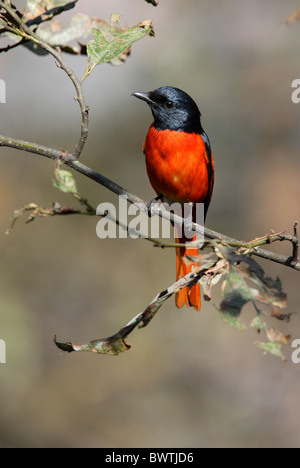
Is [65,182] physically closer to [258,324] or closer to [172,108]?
[258,324]

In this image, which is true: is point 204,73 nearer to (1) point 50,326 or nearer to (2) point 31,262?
(2) point 31,262

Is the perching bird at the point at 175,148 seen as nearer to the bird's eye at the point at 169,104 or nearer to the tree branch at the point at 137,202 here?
the bird's eye at the point at 169,104

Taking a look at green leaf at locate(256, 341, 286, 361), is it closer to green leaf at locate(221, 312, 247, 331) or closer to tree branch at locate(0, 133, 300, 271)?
green leaf at locate(221, 312, 247, 331)

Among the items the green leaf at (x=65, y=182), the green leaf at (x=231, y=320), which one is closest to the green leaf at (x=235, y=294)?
the green leaf at (x=231, y=320)

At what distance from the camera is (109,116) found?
7.74 m

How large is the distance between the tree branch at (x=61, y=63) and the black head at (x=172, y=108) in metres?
1.41

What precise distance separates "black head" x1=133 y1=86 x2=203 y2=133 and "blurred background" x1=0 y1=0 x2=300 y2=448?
111 inches

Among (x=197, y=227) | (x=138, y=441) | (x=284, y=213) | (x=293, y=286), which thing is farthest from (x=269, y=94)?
(x=197, y=227)

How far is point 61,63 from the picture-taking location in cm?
A: 205

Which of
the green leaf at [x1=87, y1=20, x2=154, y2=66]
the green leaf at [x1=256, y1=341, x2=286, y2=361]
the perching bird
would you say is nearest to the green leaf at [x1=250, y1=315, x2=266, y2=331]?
the green leaf at [x1=256, y1=341, x2=286, y2=361]

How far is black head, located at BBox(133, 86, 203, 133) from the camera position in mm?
3637

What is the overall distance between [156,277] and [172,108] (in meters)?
3.15

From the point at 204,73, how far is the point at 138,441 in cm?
470

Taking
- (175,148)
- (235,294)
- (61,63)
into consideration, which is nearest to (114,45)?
(61,63)
